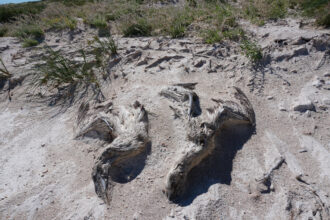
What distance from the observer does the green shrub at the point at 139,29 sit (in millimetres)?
5652

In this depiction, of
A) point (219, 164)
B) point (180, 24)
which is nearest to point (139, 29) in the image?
point (180, 24)

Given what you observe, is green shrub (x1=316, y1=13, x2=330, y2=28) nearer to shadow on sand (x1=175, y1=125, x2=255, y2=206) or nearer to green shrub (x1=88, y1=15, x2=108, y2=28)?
shadow on sand (x1=175, y1=125, x2=255, y2=206)

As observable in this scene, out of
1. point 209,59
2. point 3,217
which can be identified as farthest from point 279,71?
point 3,217

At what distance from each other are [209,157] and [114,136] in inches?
54.0

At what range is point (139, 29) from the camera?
18.5ft

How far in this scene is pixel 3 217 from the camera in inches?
90.5

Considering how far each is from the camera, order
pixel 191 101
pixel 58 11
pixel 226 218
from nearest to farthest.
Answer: pixel 226 218
pixel 191 101
pixel 58 11

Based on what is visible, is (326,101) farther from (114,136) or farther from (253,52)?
(114,136)

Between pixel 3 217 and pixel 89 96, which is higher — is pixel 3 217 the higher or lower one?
the lower one

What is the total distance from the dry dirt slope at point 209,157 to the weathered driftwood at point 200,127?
0.40ft

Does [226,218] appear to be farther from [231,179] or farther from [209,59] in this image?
[209,59]

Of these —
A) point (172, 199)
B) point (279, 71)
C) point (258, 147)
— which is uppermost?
point (279, 71)

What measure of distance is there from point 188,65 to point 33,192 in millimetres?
3287

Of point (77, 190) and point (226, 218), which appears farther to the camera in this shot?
point (77, 190)
